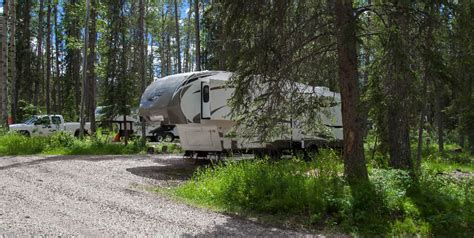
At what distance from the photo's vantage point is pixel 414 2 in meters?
7.62

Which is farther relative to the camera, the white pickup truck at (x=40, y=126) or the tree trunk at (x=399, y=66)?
the white pickup truck at (x=40, y=126)

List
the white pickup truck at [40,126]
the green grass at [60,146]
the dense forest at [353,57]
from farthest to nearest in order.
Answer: the white pickup truck at [40,126] → the green grass at [60,146] → the dense forest at [353,57]

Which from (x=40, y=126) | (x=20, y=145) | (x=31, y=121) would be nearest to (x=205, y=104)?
(x=20, y=145)

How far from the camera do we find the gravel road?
6.32m

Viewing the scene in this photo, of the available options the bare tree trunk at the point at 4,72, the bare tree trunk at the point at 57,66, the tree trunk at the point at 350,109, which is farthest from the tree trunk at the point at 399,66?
the bare tree trunk at the point at 57,66

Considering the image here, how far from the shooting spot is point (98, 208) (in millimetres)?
7672

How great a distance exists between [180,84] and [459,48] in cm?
785

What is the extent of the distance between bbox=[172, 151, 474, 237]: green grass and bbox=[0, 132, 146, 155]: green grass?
9.98m

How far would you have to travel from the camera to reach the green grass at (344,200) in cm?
722

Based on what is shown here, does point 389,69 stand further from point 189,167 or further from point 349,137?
point 189,167

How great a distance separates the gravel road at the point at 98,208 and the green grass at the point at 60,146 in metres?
5.05

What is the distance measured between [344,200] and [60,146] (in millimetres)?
14091

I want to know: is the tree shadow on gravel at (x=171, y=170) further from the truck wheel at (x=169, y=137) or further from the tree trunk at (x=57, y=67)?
the tree trunk at (x=57, y=67)

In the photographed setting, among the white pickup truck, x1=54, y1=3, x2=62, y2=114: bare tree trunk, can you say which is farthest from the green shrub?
x1=54, y1=3, x2=62, y2=114: bare tree trunk
